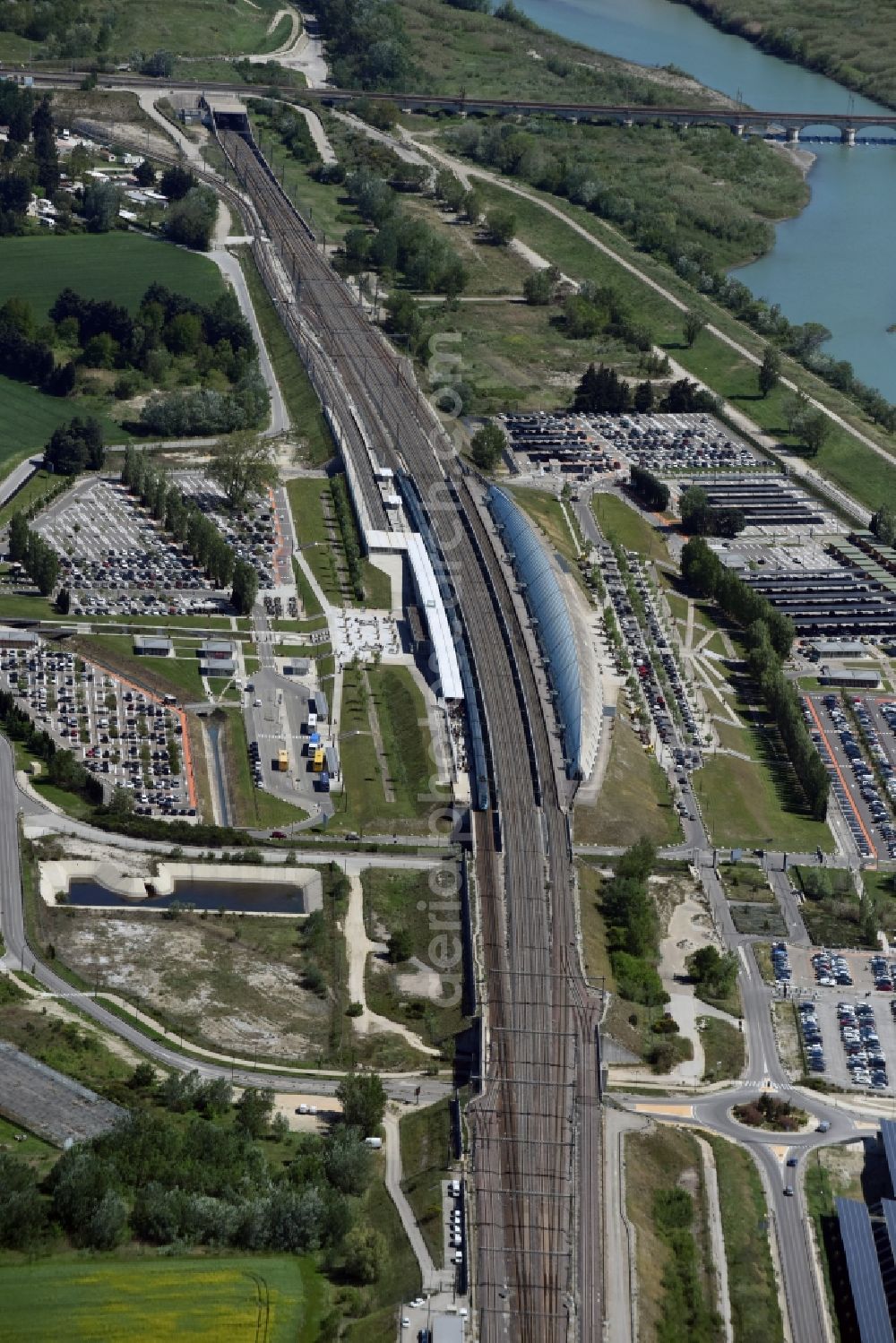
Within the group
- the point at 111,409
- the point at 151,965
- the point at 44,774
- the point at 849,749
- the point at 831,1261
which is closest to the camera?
the point at 831,1261

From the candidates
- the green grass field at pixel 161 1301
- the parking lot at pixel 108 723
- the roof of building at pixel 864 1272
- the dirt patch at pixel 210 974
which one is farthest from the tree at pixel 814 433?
the green grass field at pixel 161 1301

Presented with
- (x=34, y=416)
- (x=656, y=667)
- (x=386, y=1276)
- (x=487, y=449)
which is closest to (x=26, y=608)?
(x=34, y=416)

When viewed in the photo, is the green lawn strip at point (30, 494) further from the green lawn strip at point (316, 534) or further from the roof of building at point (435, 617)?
the roof of building at point (435, 617)

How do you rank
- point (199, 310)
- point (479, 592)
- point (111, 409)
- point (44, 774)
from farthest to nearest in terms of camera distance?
1. point (199, 310)
2. point (111, 409)
3. point (479, 592)
4. point (44, 774)

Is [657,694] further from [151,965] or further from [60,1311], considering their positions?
[60,1311]

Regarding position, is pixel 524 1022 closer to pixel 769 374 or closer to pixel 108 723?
pixel 108 723

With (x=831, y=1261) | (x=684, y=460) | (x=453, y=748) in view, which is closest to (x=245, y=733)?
(x=453, y=748)

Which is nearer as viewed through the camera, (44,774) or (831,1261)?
(831,1261)
